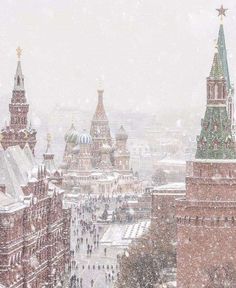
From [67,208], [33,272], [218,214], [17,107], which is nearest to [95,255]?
[67,208]

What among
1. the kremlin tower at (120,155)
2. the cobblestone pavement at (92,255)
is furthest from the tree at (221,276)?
the kremlin tower at (120,155)

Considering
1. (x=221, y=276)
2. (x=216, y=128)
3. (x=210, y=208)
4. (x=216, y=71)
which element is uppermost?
(x=216, y=71)

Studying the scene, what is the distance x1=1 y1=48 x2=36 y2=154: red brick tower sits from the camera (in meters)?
73.4

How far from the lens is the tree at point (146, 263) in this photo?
181 feet

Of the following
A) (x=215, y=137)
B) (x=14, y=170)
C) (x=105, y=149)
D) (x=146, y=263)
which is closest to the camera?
(x=215, y=137)

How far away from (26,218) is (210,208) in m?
10.9

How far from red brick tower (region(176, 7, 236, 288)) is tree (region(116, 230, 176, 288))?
3.46 metres

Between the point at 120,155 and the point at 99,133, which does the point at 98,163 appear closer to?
the point at 120,155

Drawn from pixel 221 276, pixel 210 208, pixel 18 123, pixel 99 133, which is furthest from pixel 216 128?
pixel 99 133

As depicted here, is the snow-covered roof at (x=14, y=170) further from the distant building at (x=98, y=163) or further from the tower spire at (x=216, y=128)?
the distant building at (x=98, y=163)

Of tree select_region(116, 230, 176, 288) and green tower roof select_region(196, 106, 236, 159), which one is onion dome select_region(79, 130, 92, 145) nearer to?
tree select_region(116, 230, 176, 288)

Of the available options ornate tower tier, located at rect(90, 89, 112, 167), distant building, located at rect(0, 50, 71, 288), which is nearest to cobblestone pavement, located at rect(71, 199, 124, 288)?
distant building, located at rect(0, 50, 71, 288)

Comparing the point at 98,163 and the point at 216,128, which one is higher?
the point at 216,128

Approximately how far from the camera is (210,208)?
52.5 m
